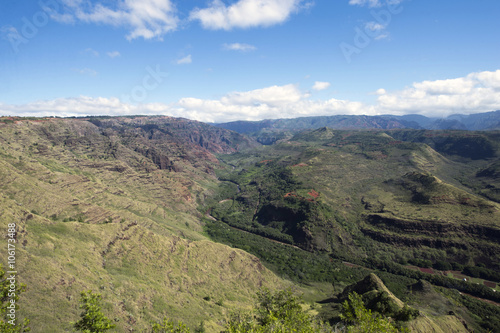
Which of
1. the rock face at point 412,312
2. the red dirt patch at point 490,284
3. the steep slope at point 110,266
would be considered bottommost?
the red dirt patch at point 490,284

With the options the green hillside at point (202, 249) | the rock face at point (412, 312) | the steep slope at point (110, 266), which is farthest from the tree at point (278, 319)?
the rock face at point (412, 312)

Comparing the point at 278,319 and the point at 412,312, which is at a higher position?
the point at 278,319

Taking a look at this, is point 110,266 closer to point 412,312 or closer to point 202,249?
point 202,249

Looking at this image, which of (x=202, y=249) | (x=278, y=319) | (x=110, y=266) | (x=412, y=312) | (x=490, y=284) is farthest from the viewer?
(x=490, y=284)

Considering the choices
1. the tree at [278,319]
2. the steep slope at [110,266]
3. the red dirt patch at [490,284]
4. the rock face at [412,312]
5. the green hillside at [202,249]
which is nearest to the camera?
the tree at [278,319]

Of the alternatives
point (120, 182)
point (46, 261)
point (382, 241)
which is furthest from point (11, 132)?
point (382, 241)

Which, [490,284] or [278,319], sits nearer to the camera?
[278,319]

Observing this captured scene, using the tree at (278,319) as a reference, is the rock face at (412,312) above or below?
below

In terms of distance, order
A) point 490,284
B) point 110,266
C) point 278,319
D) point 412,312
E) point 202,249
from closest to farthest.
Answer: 1. point 278,319
2. point 110,266
3. point 412,312
4. point 202,249
5. point 490,284

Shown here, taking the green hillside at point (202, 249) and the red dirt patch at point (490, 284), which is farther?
the red dirt patch at point (490, 284)

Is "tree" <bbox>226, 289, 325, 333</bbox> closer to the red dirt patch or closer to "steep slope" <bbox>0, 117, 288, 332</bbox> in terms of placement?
"steep slope" <bbox>0, 117, 288, 332</bbox>

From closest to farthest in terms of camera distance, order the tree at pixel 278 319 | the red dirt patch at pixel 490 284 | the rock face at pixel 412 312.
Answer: the tree at pixel 278 319
the rock face at pixel 412 312
the red dirt patch at pixel 490 284

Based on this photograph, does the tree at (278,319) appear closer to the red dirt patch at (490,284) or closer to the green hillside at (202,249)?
the green hillside at (202,249)

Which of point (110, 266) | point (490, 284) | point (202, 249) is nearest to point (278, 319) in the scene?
point (110, 266)
